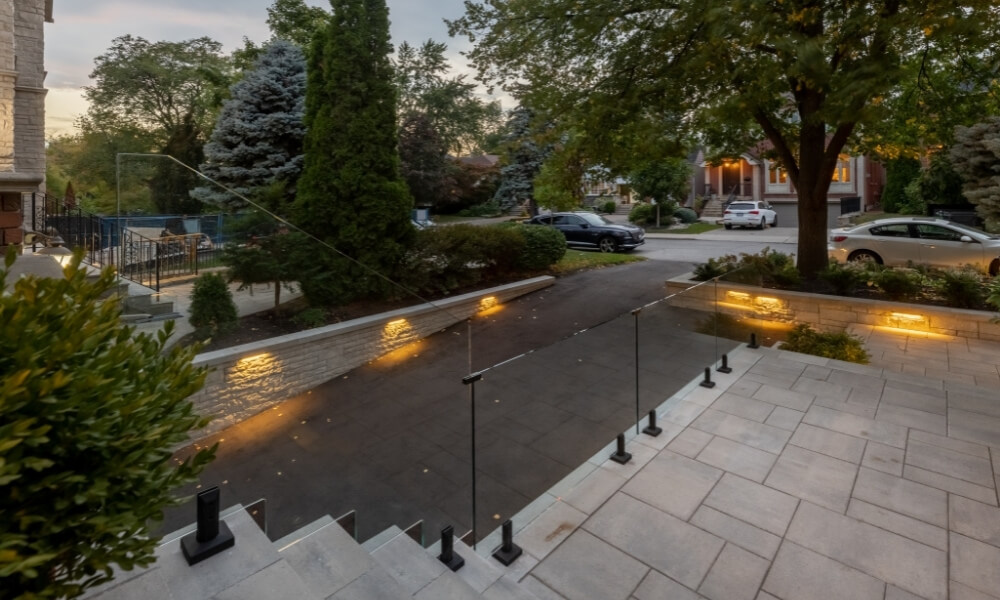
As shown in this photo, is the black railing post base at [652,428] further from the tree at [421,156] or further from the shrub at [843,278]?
the tree at [421,156]

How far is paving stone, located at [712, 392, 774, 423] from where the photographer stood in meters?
4.52

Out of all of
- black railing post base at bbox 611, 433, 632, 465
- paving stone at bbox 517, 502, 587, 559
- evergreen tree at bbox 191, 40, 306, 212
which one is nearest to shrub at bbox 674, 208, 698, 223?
evergreen tree at bbox 191, 40, 306, 212

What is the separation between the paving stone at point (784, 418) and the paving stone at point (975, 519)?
116cm

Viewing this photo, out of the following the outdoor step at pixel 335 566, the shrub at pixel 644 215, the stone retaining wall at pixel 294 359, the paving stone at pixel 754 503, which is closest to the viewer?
the outdoor step at pixel 335 566

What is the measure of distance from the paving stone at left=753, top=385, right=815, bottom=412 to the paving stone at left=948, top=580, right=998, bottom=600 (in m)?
2.16

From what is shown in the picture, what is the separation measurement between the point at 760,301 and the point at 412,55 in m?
22.8

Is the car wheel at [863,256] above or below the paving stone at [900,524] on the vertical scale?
above

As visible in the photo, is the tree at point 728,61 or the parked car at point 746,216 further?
the parked car at point 746,216

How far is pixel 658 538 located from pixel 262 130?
14215 millimetres

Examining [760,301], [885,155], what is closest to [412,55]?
[885,155]

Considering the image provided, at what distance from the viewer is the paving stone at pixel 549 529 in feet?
9.50

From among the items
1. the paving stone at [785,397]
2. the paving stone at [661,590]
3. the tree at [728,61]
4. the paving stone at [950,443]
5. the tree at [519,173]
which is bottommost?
the paving stone at [661,590]

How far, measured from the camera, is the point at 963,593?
98.7 inches

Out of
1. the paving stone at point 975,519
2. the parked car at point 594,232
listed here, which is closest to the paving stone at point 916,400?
the paving stone at point 975,519
